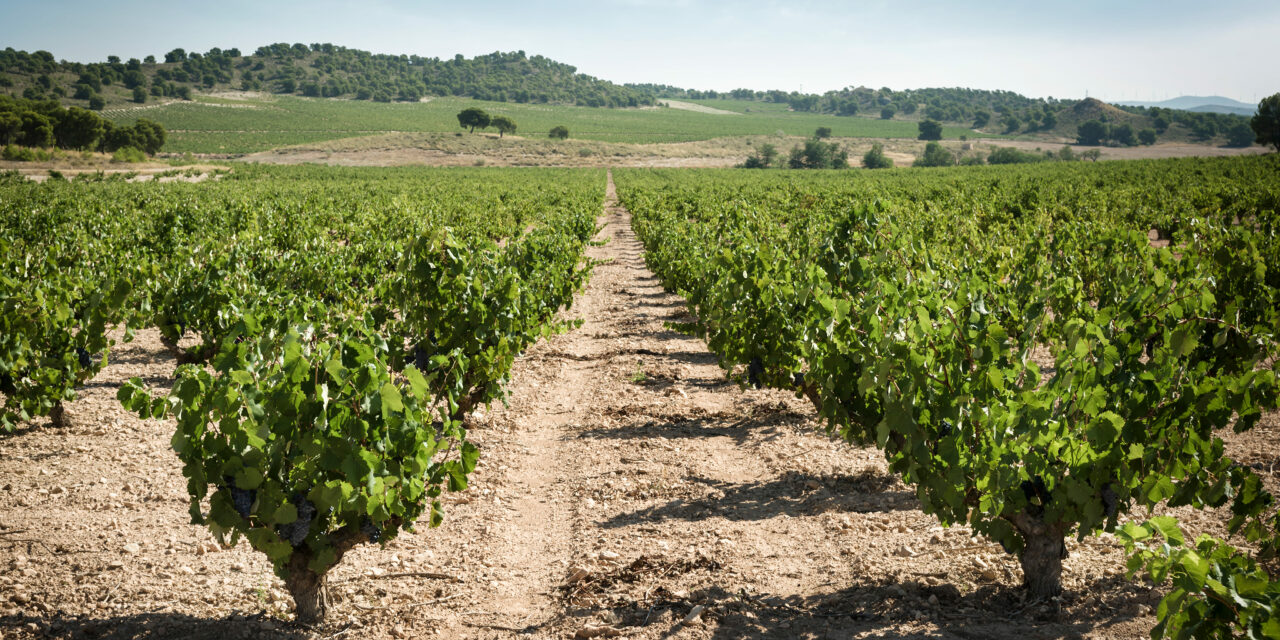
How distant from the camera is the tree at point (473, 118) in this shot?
120 m

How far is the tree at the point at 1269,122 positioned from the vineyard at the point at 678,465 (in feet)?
279

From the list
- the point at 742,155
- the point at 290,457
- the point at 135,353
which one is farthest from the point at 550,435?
the point at 742,155

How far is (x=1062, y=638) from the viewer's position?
357 centimetres

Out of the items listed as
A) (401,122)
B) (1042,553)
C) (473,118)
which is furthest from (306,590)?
(401,122)

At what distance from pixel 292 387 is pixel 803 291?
11.0 feet

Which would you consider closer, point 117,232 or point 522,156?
point 117,232

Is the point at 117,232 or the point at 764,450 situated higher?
the point at 117,232

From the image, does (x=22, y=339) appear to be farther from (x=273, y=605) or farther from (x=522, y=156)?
(x=522, y=156)

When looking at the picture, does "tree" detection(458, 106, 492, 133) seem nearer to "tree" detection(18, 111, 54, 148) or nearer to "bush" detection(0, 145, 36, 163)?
"tree" detection(18, 111, 54, 148)

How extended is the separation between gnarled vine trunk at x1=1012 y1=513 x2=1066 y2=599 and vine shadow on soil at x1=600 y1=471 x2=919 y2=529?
1.34m

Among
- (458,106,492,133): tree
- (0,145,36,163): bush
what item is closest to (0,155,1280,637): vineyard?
(0,145,36,163): bush

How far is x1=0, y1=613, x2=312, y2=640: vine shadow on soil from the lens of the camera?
3.78 metres

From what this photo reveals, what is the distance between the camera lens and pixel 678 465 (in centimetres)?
640

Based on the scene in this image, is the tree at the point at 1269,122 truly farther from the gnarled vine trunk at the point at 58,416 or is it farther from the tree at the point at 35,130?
the tree at the point at 35,130
